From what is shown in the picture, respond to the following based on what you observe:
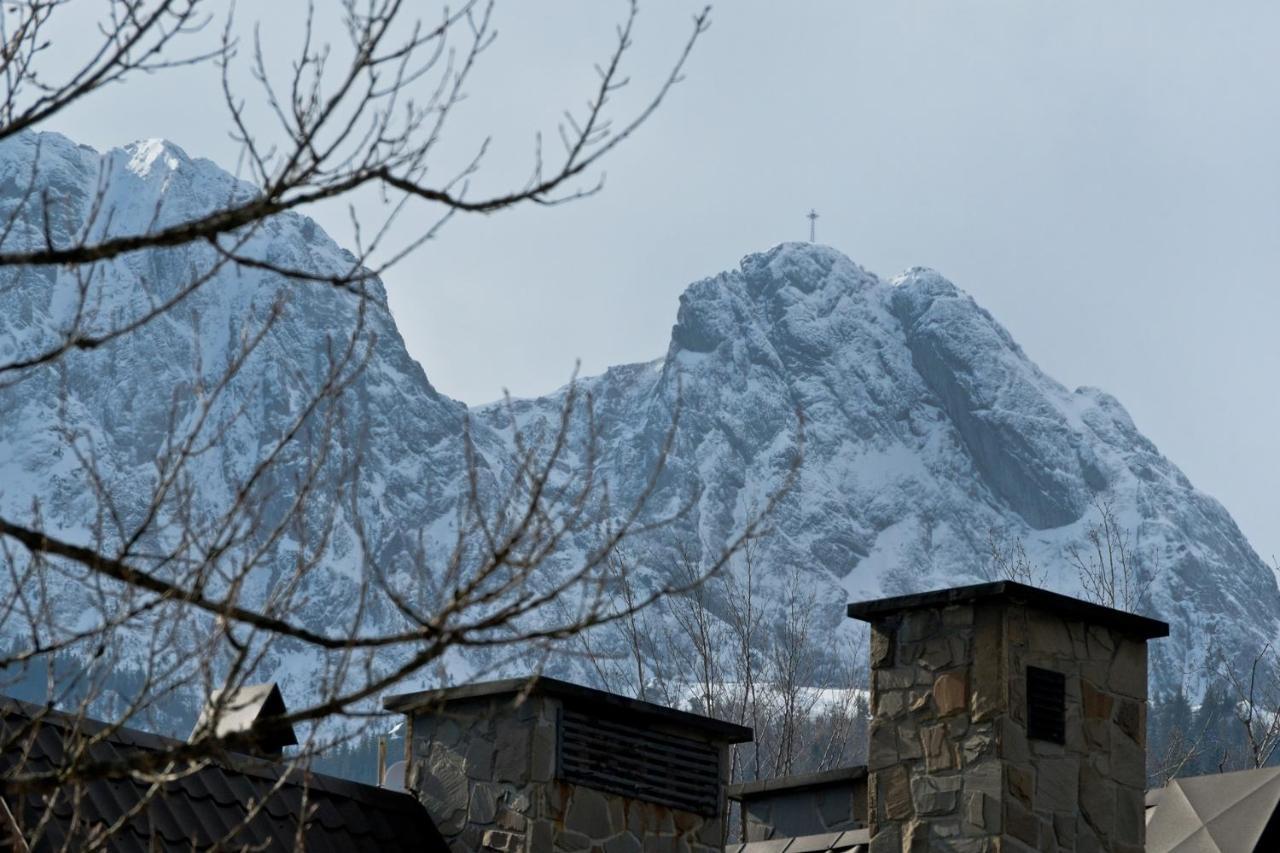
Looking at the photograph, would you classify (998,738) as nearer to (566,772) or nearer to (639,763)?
(639,763)

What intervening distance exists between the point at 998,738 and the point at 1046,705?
38 cm

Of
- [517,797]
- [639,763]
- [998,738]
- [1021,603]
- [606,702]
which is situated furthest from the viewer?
[639,763]

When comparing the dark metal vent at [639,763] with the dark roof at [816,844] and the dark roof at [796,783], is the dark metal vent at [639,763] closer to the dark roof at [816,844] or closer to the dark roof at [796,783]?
the dark roof at [816,844]

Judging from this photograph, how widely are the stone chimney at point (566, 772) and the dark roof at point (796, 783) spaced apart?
1307mm

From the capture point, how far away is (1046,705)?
32.4ft

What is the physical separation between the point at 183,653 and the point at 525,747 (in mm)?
4772

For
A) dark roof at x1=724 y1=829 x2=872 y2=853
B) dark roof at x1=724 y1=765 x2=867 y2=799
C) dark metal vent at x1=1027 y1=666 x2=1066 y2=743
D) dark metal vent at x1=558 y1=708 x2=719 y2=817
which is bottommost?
dark roof at x1=724 y1=829 x2=872 y2=853

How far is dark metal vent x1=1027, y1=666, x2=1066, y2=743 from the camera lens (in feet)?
32.2

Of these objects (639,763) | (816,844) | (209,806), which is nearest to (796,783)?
(816,844)

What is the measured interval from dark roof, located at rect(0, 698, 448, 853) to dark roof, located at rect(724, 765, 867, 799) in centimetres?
249

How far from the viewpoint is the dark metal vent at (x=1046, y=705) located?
9.81 metres

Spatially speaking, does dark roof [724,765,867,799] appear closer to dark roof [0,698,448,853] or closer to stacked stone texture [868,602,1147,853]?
stacked stone texture [868,602,1147,853]

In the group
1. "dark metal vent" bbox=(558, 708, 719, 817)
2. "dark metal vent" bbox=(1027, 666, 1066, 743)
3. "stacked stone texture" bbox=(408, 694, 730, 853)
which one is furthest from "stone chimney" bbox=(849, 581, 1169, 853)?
"stacked stone texture" bbox=(408, 694, 730, 853)

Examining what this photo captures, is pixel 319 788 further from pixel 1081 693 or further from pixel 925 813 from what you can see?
pixel 1081 693
